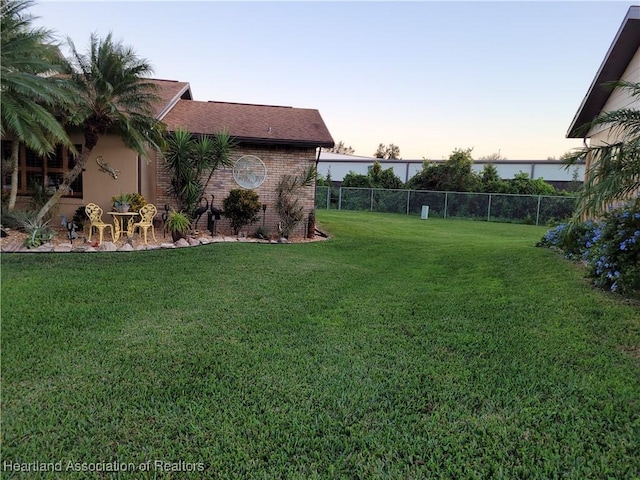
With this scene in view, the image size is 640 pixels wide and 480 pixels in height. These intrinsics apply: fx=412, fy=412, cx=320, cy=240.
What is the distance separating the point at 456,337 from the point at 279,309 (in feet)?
6.79

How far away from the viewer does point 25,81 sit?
7.72 m

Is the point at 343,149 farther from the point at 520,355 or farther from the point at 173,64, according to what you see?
the point at 520,355

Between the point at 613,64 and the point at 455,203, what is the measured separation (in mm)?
13909

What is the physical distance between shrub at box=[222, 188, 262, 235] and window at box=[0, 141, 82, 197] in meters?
4.01

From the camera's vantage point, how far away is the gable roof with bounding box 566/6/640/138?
7750 mm

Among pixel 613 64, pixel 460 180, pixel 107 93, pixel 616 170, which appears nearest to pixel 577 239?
pixel 616 170

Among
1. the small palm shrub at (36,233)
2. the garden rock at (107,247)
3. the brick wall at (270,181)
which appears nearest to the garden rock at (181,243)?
the garden rock at (107,247)

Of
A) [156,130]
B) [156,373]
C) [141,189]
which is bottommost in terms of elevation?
[156,373]

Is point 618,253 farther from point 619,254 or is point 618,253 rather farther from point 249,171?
point 249,171

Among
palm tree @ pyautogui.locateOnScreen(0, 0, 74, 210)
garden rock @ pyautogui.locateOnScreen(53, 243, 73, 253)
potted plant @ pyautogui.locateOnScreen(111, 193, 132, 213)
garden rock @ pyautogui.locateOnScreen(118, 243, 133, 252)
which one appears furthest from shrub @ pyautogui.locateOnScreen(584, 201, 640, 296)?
palm tree @ pyautogui.locateOnScreen(0, 0, 74, 210)

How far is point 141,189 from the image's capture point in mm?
11391

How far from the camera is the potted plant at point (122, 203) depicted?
9672mm

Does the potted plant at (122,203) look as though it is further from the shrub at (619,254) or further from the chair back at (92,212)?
the shrub at (619,254)

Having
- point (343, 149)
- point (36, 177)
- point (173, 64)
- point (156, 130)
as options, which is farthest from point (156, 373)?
point (343, 149)
